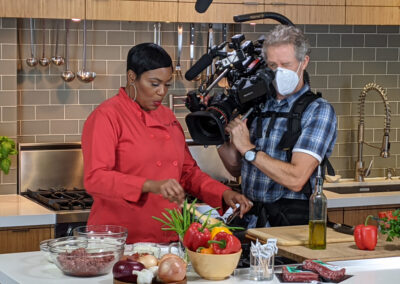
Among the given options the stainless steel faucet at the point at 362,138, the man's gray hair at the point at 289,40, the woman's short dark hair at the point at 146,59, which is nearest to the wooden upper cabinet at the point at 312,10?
the stainless steel faucet at the point at 362,138

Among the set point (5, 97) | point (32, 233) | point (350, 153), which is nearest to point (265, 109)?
point (32, 233)

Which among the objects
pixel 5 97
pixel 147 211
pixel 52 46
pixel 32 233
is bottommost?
pixel 32 233

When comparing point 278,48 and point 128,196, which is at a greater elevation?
point 278,48

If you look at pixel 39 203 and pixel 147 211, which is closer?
pixel 147 211

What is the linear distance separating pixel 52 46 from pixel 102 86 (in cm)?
39

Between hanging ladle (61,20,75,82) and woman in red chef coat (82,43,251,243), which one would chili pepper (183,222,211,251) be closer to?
woman in red chef coat (82,43,251,243)

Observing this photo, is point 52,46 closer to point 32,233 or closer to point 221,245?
point 32,233

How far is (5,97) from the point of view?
4383 millimetres

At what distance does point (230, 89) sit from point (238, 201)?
0.46 meters

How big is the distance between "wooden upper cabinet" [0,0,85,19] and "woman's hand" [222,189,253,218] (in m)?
1.60

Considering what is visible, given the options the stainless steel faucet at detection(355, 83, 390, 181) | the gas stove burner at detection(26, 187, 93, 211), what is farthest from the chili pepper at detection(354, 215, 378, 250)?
the stainless steel faucet at detection(355, 83, 390, 181)

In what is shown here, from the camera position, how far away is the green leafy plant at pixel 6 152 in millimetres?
4207

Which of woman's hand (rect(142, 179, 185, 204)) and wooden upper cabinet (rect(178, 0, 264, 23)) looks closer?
woman's hand (rect(142, 179, 185, 204))

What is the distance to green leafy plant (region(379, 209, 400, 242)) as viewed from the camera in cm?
284
